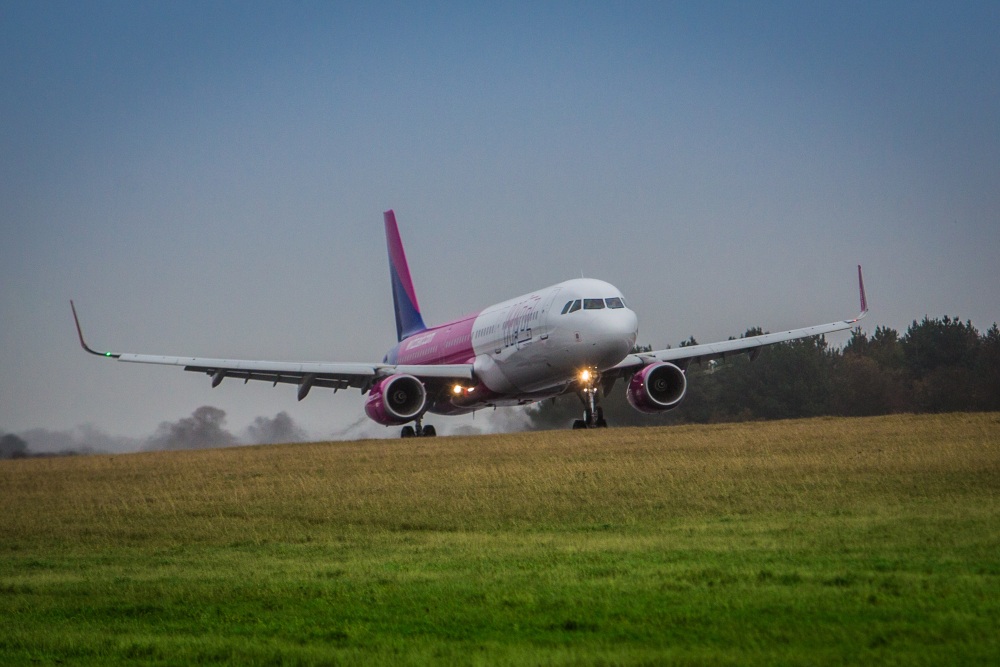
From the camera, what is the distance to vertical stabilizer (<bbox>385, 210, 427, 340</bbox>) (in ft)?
174

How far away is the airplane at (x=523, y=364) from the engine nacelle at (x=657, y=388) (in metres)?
0.03

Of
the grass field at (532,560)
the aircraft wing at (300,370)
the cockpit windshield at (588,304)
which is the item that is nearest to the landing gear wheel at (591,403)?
the cockpit windshield at (588,304)

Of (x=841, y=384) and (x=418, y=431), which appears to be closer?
(x=418, y=431)

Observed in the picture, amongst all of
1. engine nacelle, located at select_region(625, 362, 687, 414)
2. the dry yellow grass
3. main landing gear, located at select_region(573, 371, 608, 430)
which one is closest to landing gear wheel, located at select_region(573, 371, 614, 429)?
main landing gear, located at select_region(573, 371, 608, 430)

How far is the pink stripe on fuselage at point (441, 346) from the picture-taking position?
42781 mm

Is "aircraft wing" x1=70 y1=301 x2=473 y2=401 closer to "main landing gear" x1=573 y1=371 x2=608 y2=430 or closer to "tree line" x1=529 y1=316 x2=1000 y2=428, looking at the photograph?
"main landing gear" x1=573 y1=371 x2=608 y2=430

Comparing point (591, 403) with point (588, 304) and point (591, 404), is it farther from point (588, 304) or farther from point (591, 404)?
point (588, 304)

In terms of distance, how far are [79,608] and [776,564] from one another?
5.93 metres

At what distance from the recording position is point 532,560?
12.2m

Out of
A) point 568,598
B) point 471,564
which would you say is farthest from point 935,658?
point 471,564

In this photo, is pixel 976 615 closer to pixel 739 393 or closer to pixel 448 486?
pixel 448 486

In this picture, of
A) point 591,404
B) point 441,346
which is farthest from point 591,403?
point 441,346

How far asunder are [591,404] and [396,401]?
19.0ft

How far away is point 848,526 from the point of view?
1341 centimetres
